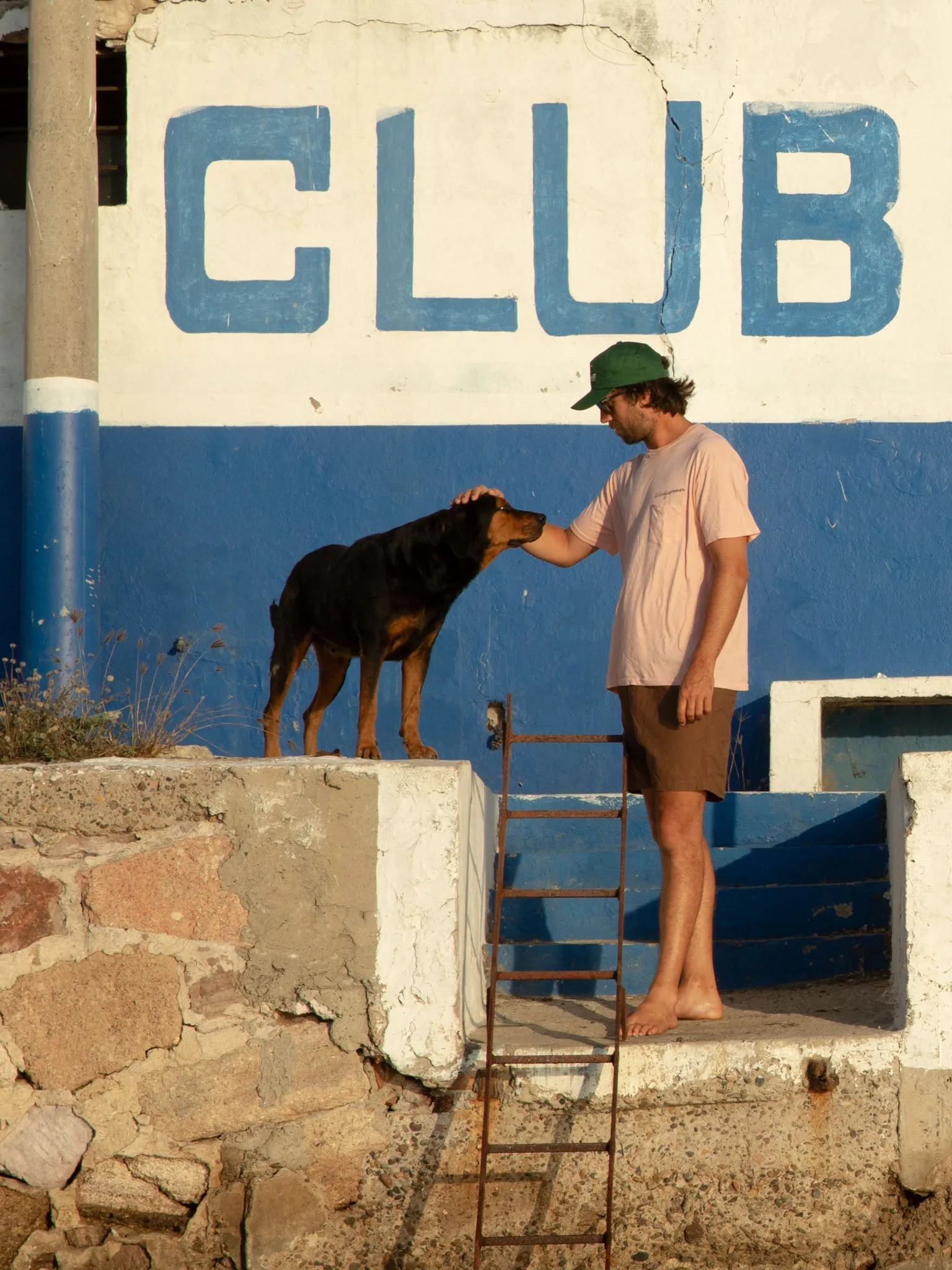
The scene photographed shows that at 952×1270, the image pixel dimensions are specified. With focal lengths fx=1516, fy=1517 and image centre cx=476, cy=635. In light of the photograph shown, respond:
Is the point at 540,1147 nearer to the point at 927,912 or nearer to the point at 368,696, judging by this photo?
the point at 927,912

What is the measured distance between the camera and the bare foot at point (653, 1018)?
425 centimetres

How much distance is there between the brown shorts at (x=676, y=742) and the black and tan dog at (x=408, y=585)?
0.97 meters

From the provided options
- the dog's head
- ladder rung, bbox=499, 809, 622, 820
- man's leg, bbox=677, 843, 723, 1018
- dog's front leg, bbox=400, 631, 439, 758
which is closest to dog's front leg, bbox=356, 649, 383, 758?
dog's front leg, bbox=400, 631, 439, 758

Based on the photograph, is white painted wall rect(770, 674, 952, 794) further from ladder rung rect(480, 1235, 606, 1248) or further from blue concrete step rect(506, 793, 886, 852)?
ladder rung rect(480, 1235, 606, 1248)

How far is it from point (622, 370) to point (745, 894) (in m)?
1.98

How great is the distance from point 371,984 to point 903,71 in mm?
5917

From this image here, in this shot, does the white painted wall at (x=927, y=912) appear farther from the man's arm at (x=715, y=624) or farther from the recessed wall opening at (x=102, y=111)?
the recessed wall opening at (x=102, y=111)

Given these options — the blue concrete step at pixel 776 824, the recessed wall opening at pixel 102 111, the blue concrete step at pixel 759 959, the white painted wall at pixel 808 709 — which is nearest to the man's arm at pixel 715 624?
the blue concrete step at pixel 759 959

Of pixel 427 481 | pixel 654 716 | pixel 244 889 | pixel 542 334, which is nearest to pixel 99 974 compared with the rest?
pixel 244 889

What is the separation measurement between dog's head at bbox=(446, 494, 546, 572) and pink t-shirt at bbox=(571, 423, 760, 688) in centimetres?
73

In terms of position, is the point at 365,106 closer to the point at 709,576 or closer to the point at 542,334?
the point at 542,334

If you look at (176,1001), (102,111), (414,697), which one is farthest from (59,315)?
(176,1001)

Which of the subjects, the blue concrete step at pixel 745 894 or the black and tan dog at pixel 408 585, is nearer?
the black and tan dog at pixel 408 585

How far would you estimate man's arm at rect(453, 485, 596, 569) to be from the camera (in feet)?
16.2
